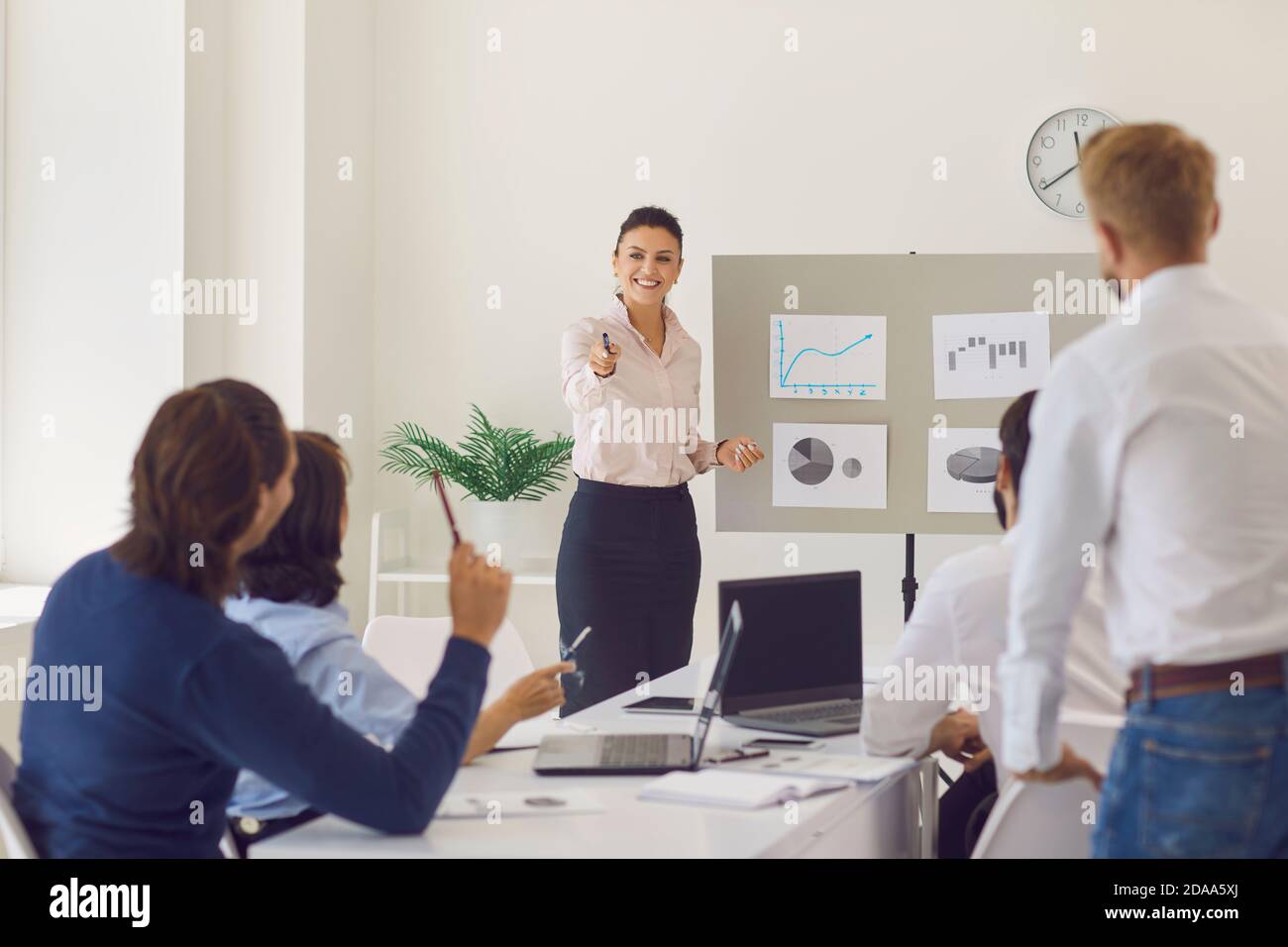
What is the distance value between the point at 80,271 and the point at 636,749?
258 cm

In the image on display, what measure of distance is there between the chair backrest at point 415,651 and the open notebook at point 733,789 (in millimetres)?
1011

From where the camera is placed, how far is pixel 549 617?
194 inches

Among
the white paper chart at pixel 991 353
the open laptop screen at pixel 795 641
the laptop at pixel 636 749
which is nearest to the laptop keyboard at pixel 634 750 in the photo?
the laptop at pixel 636 749

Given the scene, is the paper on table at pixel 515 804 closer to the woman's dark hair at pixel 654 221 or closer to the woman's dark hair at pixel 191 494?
the woman's dark hair at pixel 191 494

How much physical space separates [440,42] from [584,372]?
6.73 feet

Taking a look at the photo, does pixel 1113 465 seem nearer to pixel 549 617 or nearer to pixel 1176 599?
pixel 1176 599

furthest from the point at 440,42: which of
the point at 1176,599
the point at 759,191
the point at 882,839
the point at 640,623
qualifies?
the point at 1176,599

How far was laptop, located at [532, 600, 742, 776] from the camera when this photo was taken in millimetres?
2105

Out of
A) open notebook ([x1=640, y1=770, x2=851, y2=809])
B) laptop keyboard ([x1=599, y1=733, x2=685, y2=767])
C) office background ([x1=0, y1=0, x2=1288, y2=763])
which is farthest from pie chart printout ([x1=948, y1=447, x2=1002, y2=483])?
open notebook ([x1=640, y1=770, x2=851, y2=809])

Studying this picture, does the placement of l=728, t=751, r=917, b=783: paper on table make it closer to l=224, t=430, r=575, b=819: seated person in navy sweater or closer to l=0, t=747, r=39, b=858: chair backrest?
l=224, t=430, r=575, b=819: seated person in navy sweater

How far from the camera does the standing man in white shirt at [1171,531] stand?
1470 millimetres

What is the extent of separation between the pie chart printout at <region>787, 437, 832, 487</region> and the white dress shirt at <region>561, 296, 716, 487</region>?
0.35m

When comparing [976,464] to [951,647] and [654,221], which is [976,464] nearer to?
[654,221]

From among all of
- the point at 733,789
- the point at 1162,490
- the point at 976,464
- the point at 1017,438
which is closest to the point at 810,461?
the point at 976,464
